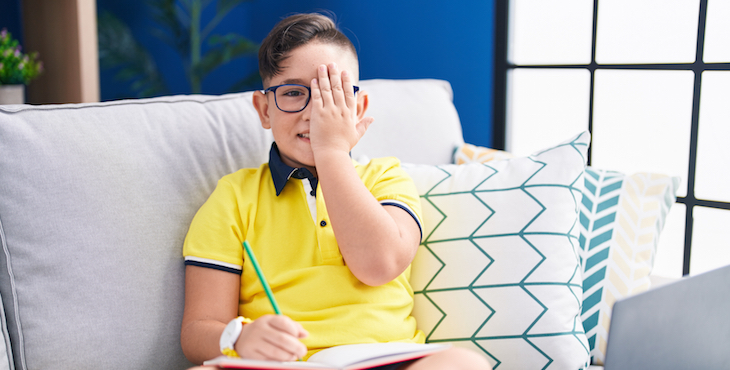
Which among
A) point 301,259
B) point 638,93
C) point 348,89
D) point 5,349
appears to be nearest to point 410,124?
point 348,89

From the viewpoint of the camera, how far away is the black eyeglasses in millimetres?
983

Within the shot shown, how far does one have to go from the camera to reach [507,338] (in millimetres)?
994

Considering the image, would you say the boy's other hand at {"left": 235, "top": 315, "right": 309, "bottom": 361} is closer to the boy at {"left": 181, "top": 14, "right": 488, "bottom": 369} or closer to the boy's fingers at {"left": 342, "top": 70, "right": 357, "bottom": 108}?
the boy at {"left": 181, "top": 14, "right": 488, "bottom": 369}

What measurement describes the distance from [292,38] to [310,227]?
1.18ft

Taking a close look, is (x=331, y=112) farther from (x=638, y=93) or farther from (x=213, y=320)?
(x=638, y=93)

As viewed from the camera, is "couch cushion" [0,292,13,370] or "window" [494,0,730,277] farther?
"window" [494,0,730,277]

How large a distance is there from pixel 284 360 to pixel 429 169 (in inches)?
23.9

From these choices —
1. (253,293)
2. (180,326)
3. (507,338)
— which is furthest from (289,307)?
(507,338)

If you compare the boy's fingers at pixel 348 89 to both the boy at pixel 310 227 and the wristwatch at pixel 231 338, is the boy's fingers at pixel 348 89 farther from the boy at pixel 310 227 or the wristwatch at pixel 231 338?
the wristwatch at pixel 231 338

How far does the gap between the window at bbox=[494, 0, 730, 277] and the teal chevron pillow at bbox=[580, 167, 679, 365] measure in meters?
0.59

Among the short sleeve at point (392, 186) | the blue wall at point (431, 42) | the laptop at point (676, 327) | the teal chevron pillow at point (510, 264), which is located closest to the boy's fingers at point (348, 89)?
the short sleeve at point (392, 186)

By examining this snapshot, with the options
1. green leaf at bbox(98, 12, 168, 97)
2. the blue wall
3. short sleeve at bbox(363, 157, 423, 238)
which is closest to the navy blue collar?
short sleeve at bbox(363, 157, 423, 238)

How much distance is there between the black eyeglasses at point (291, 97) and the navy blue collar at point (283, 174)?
4.3 inches

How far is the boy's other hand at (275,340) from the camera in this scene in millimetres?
698
